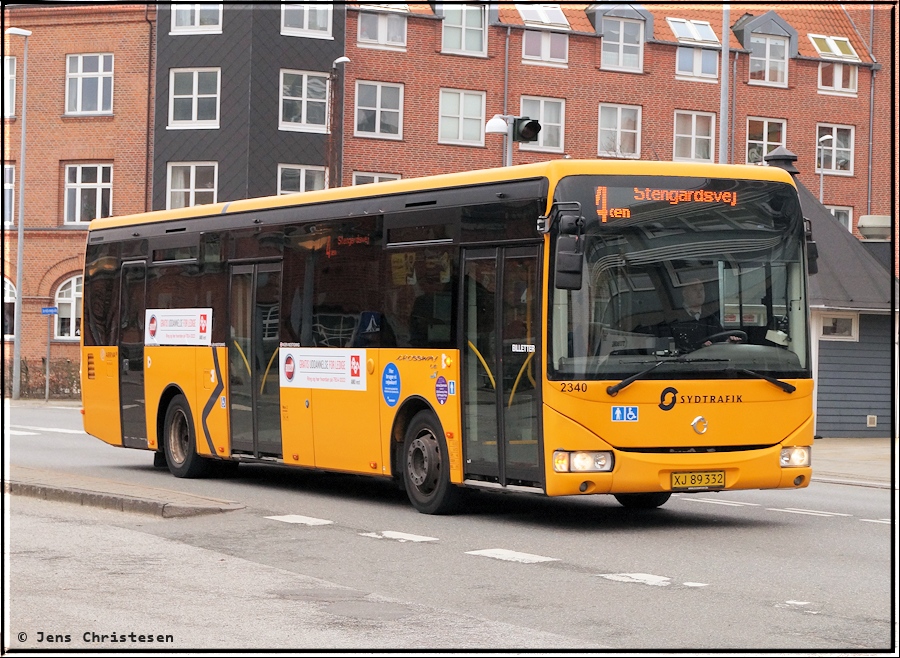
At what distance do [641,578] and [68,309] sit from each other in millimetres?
43318

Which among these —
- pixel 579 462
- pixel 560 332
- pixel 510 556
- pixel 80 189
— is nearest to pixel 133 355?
pixel 560 332

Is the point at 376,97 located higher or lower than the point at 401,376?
higher

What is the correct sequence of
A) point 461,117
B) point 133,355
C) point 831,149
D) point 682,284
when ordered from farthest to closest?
point 831,149 → point 461,117 → point 133,355 → point 682,284

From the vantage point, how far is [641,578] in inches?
413

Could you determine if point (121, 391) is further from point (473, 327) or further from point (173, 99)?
point (173, 99)

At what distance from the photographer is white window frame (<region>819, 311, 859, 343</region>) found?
104 feet

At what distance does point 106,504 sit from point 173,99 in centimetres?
3849

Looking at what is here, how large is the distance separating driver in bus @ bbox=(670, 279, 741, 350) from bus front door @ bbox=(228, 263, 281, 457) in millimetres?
5459

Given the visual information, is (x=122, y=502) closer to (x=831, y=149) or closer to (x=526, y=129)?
(x=526, y=129)

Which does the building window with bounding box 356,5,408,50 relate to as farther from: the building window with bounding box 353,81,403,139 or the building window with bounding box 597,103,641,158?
the building window with bounding box 597,103,641,158

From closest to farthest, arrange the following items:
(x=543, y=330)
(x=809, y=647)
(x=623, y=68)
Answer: (x=809, y=647)
(x=543, y=330)
(x=623, y=68)

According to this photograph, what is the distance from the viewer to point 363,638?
7.98 m

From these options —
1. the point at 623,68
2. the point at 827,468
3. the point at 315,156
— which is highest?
the point at 623,68

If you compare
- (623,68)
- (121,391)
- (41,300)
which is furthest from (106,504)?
→ (623,68)
